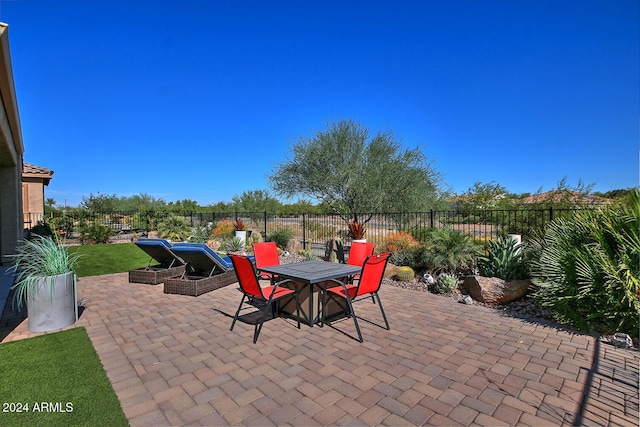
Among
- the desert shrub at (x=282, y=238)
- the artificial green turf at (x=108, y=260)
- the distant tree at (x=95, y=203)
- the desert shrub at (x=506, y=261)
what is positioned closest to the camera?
the desert shrub at (x=506, y=261)

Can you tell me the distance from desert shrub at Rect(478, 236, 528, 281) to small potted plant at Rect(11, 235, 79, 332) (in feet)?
22.2

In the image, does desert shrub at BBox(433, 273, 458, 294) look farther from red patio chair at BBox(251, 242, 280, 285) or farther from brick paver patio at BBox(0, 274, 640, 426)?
red patio chair at BBox(251, 242, 280, 285)

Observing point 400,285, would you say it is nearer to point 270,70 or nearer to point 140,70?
point 270,70

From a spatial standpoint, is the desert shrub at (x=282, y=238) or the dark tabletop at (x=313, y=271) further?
the desert shrub at (x=282, y=238)

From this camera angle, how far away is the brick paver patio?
2.26 m

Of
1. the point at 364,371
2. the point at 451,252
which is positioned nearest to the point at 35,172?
the point at 451,252

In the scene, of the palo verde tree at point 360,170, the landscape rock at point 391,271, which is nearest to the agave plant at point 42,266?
the landscape rock at point 391,271

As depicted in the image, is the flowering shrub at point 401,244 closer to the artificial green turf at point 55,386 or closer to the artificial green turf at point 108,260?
the artificial green turf at point 55,386

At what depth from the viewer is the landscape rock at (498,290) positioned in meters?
5.18

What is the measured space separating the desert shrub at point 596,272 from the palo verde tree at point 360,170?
9.85 m

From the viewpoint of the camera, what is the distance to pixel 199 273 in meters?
6.68

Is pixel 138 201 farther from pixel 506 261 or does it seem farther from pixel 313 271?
pixel 506 261

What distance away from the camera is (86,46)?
8102 millimetres

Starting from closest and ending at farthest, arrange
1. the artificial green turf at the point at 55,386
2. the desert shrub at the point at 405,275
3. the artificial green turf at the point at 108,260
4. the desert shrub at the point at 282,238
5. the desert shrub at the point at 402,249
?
1. the artificial green turf at the point at 55,386
2. the desert shrub at the point at 405,275
3. the desert shrub at the point at 402,249
4. the artificial green turf at the point at 108,260
5. the desert shrub at the point at 282,238
